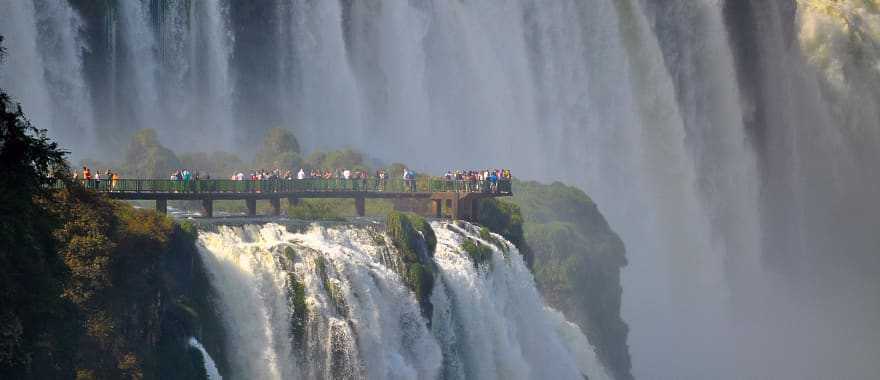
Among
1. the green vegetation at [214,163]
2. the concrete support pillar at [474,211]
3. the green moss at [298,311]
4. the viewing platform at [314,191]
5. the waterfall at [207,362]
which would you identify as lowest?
the waterfall at [207,362]

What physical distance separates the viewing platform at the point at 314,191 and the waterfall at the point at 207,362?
833cm

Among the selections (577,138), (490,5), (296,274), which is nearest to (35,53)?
(296,274)

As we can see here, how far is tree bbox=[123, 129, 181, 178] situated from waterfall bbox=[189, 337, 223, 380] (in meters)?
23.5

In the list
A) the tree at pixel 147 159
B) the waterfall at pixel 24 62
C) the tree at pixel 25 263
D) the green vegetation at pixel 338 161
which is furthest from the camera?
the green vegetation at pixel 338 161

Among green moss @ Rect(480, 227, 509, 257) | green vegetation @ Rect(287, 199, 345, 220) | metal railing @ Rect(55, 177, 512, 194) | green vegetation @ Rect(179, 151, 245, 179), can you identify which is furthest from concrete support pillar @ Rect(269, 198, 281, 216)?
green vegetation @ Rect(179, 151, 245, 179)

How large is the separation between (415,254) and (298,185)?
26.0ft

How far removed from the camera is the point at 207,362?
30.4 meters

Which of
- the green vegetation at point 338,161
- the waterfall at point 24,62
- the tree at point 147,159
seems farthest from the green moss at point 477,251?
the waterfall at point 24,62

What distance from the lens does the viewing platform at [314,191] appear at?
3980 centimetres

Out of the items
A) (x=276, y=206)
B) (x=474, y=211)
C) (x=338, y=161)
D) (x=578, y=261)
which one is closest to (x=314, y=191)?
(x=276, y=206)

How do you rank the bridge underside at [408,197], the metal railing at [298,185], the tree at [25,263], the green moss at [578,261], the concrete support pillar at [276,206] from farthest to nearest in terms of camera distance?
1. the green moss at [578,261]
2. the concrete support pillar at [276,206]
3. the bridge underside at [408,197]
4. the metal railing at [298,185]
5. the tree at [25,263]

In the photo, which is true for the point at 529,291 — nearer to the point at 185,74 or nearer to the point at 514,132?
the point at 185,74

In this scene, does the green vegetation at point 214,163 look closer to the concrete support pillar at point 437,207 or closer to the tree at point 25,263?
the concrete support pillar at point 437,207

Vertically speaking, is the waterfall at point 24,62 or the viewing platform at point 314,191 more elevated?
the waterfall at point 24,62
